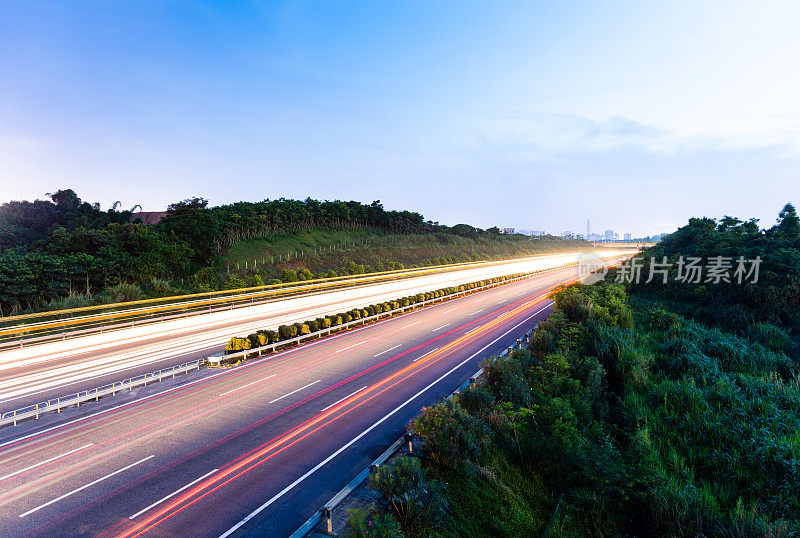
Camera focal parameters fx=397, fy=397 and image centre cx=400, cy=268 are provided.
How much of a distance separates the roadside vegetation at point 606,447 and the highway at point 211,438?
8.52 ft

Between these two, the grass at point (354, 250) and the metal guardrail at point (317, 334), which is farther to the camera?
the grass at point (354, 250)

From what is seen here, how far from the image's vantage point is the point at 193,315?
26953 mm

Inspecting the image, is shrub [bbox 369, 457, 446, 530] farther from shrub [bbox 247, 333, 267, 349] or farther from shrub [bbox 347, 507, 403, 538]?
shrub [bbox 247, 333, 267, 349]

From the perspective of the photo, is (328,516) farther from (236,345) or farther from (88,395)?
(236,345)

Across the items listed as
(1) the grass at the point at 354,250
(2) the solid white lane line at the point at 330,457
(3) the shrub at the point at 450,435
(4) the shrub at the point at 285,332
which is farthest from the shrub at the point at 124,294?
(1) the grass at the point at 354,250

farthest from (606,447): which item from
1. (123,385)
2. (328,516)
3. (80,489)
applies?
(123,385)

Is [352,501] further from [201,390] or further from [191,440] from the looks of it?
[201,390]

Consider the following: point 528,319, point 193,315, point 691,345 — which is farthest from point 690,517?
point 193,315

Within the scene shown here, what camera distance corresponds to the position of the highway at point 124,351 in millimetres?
16344

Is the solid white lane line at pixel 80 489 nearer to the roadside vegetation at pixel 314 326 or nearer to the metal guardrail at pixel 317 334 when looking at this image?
the metal guardrail at pixel 317 334

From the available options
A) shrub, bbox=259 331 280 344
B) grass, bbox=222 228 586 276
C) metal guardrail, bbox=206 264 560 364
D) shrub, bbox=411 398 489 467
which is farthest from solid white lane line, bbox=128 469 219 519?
grass, bbox=222 228 586 276

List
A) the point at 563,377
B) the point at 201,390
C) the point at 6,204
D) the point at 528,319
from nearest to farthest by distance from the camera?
the point at 563,377 < the point at 201,390 < the point at 528,319 < the point at 6,204

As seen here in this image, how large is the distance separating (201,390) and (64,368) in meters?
7.75

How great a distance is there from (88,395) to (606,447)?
17.7 m
